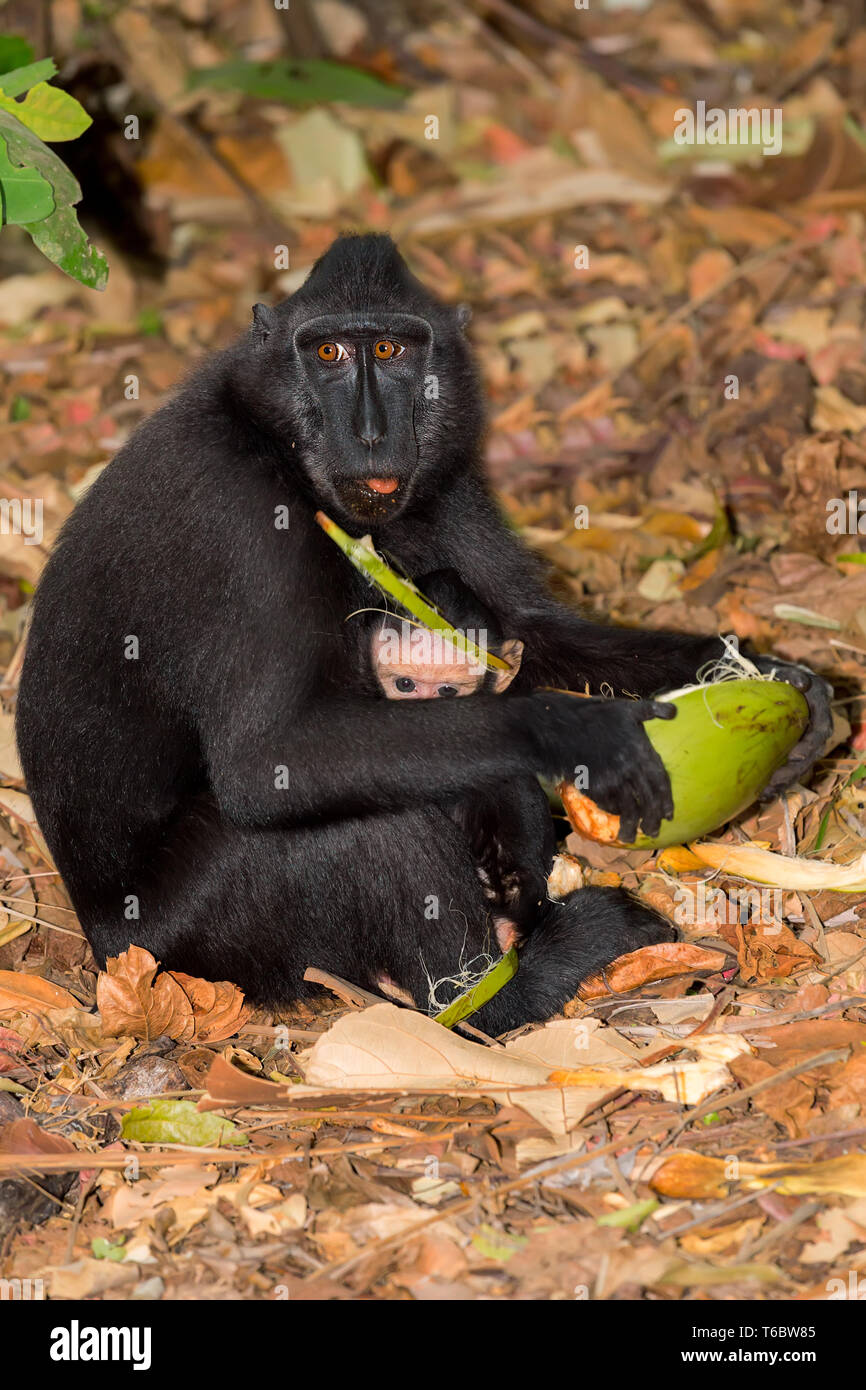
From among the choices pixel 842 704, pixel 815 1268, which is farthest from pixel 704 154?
pixel 815 1268

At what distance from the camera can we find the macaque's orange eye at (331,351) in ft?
18.3

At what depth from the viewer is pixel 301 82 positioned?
1288cm

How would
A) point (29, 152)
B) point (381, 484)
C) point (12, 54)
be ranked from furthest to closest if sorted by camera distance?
point (12, 54) → point (381, 484) → point (29, 152)

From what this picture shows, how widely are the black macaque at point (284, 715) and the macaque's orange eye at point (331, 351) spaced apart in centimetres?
1

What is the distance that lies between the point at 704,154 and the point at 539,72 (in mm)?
2463

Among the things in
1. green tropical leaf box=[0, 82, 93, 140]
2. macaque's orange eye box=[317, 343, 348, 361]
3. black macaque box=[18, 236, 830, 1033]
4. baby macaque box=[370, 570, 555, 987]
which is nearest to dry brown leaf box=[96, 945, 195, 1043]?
black macaque box=[18, 236, 830, 1033]

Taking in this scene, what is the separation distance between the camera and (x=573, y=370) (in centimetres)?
Answer: 1080

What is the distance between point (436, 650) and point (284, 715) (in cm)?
79

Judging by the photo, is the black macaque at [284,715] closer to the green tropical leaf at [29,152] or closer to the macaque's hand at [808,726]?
the macaque's hand at [808,726]

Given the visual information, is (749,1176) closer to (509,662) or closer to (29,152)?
(509,662)

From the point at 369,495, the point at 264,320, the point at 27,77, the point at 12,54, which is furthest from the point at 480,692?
the point at 12,54

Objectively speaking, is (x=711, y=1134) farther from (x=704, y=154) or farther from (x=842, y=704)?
(x=704, y=154)

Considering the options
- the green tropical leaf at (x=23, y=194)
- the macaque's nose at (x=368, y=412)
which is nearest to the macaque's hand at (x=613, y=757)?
the macaque's nose at (x=368, y=412)

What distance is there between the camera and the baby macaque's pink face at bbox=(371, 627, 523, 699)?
18.9ft
